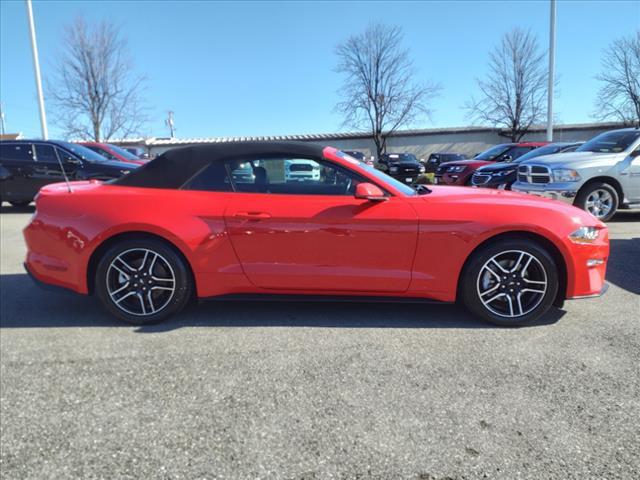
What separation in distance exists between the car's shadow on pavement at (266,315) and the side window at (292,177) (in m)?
1.02

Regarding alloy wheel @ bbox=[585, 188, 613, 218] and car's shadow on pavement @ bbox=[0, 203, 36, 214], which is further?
car's shadow on pavement @ bbox=[0, 203, 36, 214]

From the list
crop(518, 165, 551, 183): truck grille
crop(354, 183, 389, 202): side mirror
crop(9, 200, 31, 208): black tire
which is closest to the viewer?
crop(354, 183, 389, 202): side mirror

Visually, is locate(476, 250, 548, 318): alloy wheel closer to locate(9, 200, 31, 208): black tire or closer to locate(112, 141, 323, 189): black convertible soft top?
locate(112, 141, 323, 189): black convertible soft top

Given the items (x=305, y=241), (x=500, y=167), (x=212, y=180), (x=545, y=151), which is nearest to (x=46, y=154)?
(x=212, y=180)

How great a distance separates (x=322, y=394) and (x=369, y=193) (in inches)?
59.1

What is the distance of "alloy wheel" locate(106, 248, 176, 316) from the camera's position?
359 centimetres

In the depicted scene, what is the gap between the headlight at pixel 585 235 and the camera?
3.44 metres

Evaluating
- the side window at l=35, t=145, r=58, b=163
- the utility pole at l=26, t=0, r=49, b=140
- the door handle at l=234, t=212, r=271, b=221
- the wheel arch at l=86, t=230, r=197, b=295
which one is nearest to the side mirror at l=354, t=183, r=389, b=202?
the door handle at l=234, t=212, r=271, b=221

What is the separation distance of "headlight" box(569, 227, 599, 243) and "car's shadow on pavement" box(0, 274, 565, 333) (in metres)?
0.66

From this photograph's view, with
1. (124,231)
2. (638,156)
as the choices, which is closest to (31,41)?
(124,231)

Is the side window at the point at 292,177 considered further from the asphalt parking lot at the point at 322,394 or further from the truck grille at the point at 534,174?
the truck grille at the point at 534,174

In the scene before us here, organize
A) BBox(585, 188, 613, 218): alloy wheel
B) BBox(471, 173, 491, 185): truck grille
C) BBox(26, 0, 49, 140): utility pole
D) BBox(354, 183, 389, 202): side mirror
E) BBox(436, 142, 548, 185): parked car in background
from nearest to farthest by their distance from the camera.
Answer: BBox(354, 183, 389, 202): side mirror → BBox(585, 188, 613, 218): alloy wheel → BBox(471, 173, 491, 185): truck grille → BBox(436, 142, 548, 185): parked car in background → BBox(26, 0, 49, 140): utility pole

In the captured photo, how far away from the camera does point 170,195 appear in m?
3.64

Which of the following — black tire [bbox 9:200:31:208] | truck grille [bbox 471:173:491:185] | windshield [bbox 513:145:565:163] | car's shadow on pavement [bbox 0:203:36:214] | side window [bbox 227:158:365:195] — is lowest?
car's shadow on pavement [bbox 0:203:36:214]
